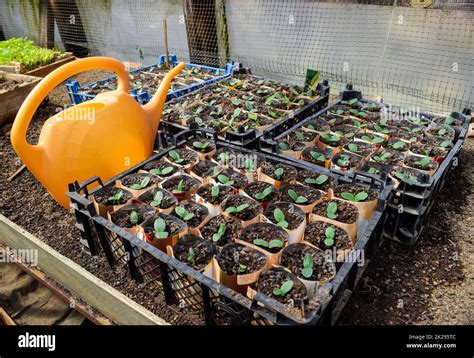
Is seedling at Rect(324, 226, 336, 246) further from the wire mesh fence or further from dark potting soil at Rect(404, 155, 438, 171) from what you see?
the wire mesh fence

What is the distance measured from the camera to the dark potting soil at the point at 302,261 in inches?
71.0

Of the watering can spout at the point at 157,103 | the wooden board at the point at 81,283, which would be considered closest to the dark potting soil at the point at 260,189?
the wooden board at the point at 81,283

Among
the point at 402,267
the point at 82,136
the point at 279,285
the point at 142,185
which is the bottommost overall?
the point at 402,267

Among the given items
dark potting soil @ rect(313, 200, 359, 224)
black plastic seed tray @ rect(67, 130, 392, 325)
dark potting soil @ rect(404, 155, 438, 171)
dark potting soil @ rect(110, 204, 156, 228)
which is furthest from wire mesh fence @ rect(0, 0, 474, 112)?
dark potting soil @ rect(110, 204, 156, 228)

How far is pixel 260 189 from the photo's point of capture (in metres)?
2.45

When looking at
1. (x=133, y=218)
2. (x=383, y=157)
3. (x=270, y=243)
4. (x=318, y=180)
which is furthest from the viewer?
(x=383, y=157)

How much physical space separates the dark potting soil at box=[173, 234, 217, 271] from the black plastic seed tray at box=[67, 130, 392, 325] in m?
0.07

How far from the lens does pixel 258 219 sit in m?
2.19

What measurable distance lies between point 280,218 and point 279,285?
46cm

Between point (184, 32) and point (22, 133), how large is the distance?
4153mm

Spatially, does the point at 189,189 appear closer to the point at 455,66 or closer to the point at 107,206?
the point at 107,206

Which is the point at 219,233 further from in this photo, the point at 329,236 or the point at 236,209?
the point at 329,236

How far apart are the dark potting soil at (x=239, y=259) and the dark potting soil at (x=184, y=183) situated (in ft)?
2.17

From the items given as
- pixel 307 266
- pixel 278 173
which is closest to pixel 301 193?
pixel 278 173
